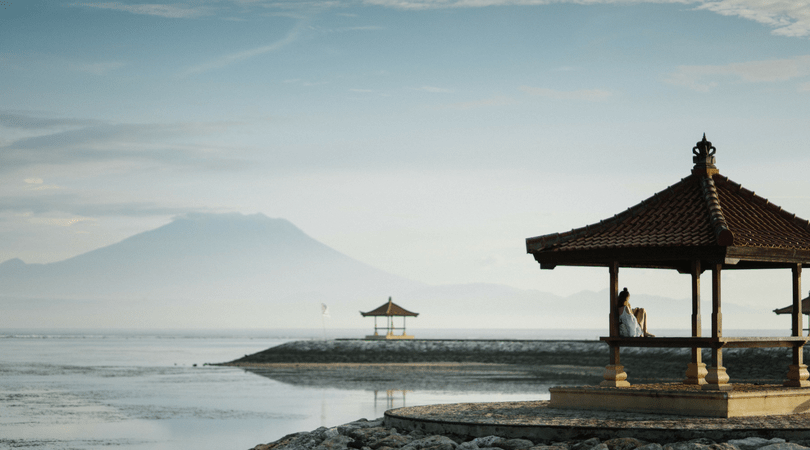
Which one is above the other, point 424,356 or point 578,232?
point 578,232

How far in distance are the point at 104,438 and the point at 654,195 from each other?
565 inches

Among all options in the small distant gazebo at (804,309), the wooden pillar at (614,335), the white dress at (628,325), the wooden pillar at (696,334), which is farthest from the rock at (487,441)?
the small distant gazebo at (804,309)

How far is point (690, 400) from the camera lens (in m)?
13.0

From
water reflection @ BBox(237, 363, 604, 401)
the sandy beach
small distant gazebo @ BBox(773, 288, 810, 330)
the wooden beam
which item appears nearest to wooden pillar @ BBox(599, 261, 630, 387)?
the wooden beam

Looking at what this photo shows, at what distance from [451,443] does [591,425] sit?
1861 millimetres

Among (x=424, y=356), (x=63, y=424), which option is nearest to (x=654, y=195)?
(x=63, y=424)

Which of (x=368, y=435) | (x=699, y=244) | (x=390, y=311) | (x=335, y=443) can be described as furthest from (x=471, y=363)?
(x=699, y=244)

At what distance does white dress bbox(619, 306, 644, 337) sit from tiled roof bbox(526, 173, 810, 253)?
1.30 m

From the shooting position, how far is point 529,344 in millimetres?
57812

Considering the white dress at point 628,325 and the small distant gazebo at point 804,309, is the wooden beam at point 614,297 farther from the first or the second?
the small distant gazebo at point 804,309

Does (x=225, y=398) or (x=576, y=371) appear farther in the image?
(x=576, y=371)

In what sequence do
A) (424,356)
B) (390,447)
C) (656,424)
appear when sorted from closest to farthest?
(656,424), (390,447), (424,356)

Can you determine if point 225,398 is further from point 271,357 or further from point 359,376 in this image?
point 271,357

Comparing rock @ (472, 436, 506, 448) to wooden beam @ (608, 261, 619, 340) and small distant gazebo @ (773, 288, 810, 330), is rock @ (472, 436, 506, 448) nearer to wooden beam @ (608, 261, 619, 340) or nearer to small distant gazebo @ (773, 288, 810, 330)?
wooden beam @ (608, 261, 619, 340)
